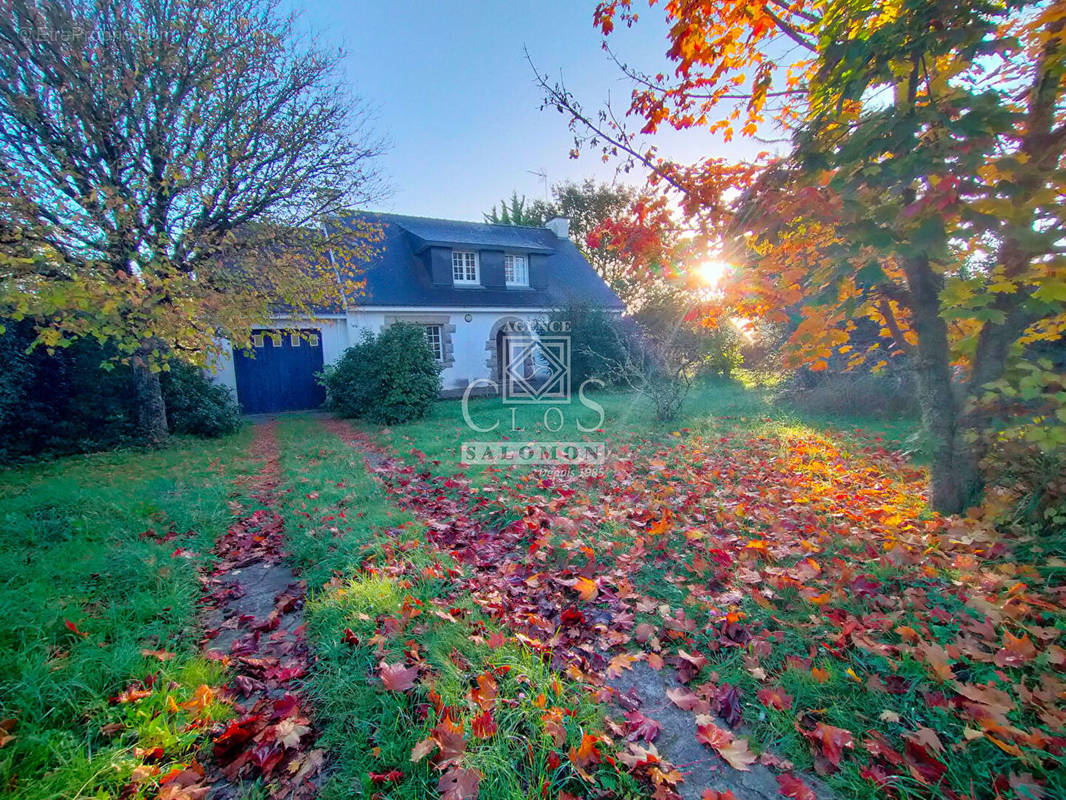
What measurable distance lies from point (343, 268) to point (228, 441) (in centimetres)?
435

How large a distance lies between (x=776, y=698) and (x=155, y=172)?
10840mm

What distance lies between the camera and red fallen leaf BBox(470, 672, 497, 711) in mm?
1911

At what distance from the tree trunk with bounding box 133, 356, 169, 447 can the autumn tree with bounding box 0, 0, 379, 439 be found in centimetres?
Answer: 3

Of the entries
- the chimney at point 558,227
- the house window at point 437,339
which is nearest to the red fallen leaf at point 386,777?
the house window at point 437,339

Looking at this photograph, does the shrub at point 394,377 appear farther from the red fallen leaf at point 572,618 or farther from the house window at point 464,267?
the red fallen leaf at point 572,618

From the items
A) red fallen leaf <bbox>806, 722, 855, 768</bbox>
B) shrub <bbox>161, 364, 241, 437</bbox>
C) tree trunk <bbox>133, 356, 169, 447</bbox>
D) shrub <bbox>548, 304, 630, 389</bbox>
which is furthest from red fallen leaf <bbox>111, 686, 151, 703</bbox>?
shrub <bbox>548, 304, 630, 389</bbox>

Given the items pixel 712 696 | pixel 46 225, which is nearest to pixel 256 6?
pixel 46 225

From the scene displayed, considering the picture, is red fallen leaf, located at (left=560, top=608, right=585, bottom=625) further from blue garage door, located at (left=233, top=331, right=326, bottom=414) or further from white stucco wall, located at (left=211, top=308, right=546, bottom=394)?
blue garage door, located at (left=233, top=331, right=326, bottom=414)

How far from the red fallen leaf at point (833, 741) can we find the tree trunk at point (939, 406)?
284 centimetres

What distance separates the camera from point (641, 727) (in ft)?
6.22

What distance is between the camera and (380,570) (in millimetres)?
3123

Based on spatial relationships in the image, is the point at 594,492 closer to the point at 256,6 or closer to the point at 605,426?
the point at 605,426

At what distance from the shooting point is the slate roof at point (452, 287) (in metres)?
14.7

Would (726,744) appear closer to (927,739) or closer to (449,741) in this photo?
(927,739)
